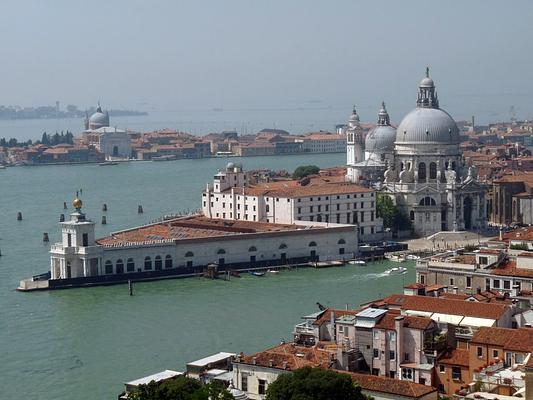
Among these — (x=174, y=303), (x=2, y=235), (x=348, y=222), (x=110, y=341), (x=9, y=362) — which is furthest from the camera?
(x=2, y=235)

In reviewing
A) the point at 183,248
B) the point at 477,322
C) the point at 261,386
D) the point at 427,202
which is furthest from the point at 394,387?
the point at 427,202

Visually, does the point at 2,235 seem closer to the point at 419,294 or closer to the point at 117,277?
the point at 117,277

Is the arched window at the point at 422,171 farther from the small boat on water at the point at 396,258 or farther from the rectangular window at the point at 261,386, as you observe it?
the rectangular window at the point at 261,386

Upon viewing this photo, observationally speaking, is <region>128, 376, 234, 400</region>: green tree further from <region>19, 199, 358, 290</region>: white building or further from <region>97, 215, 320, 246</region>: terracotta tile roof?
<region>97, 215, 320, 246</region>: terracotta tile roof

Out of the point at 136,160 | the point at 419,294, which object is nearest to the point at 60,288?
the point at 419,294

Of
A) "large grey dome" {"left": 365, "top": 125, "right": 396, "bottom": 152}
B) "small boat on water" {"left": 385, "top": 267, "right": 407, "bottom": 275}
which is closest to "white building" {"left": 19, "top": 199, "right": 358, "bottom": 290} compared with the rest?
"small boat on water" {"left": 385, "top": 267, "right": 407, "bottom": 275}

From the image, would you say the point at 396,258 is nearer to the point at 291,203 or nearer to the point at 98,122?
the point at 291,203
